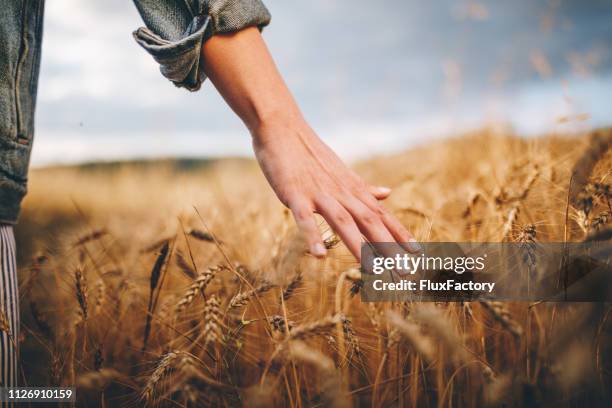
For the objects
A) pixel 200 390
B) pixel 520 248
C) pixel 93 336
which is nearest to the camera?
pixel 200 390

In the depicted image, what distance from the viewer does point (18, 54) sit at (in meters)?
0.74

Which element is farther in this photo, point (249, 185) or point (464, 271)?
point (249, 185)

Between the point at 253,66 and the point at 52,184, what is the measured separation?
3.73m

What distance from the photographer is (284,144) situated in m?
0.80

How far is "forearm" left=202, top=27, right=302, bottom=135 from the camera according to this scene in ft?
2.54

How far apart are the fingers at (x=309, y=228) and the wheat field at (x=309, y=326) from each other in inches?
0.9

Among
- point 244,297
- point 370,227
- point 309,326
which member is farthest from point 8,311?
point 370,227

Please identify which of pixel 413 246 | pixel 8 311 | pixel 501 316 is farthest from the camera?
pixel 413 246

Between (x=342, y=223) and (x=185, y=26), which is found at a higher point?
(x=185, y=26)

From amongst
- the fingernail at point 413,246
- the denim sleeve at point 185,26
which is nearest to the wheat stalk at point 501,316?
the fingernail at point 413,246

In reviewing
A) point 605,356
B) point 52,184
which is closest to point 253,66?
point 605,356

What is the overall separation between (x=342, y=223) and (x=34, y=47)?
2.10 ft

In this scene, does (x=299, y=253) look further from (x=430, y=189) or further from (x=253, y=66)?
(x=430, y=189)

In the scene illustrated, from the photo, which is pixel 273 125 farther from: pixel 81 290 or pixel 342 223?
pixel 81 290
